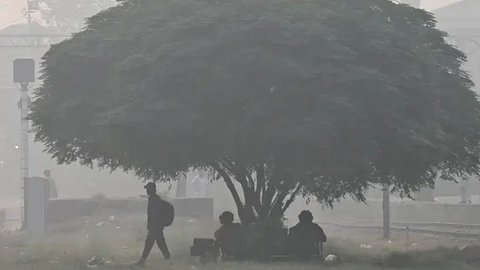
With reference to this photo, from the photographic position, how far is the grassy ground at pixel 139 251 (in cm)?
1828

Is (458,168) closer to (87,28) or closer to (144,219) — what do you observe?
(87,28)

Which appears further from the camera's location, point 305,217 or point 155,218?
point 305,217

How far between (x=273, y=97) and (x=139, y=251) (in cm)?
720

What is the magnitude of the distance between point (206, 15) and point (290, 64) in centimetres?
229

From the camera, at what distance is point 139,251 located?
23250 millimetres

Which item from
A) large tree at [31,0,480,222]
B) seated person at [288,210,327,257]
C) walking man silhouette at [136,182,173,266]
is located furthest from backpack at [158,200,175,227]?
seated person at [288,210,327,257]

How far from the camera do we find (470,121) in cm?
1991

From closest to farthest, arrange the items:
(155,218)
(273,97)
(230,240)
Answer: (273,97) → (155,218) → (230,240)

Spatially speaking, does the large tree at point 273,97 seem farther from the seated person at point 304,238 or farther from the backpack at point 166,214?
A: the backpack at point 166,214

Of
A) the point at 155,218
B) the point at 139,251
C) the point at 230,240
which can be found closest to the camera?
the point at 155,218

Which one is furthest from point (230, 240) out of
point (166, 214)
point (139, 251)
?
point (139, 251)

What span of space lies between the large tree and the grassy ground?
1.69 metres

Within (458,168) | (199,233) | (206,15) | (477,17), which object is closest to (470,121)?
(458,168)

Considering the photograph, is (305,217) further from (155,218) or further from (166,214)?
(155,218)
